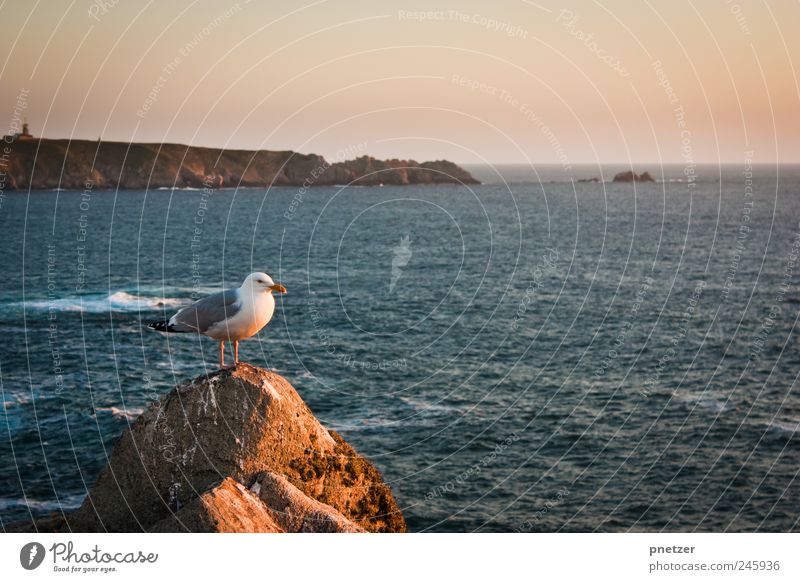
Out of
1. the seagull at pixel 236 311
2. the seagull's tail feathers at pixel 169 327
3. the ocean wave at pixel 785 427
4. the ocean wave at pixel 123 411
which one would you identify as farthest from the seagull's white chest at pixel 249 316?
the ocean wave at pixel 785 427

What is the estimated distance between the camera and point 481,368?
209 feet

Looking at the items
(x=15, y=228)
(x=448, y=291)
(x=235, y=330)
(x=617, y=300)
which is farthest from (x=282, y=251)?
(x=235, y=330)

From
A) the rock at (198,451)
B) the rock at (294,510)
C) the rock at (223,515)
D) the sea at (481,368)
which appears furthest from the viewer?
the sea at (481,368)

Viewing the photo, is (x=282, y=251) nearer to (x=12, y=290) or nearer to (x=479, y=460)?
(x=12, y=290)

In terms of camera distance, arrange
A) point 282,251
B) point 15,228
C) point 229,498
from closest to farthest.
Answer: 1. point 229,498
2. point 282,251
3. point 15,228

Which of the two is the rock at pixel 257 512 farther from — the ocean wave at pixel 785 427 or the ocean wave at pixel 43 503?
the ocean wave at pixel 785 427

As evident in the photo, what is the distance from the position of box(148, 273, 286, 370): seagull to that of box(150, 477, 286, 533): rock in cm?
236

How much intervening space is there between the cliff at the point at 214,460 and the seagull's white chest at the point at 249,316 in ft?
2.37

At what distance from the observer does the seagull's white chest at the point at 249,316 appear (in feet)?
48.2

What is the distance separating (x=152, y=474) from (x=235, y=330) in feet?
9.38

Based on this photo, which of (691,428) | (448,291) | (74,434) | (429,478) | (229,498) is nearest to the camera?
(229,498)

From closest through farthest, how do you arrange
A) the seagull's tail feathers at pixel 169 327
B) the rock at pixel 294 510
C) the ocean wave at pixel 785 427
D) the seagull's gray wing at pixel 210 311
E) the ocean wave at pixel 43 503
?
the rock at pixel 294 510, the seagull's gray wing at pixel 210 311, the seagull's tail feathers at pixel 169 327, the ocean wave at pixel 43 503, the ocean wave at pixel 785 427

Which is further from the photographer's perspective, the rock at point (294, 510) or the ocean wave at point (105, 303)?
the ocean wave at point (105, 303)

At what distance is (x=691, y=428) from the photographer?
2090 inches
